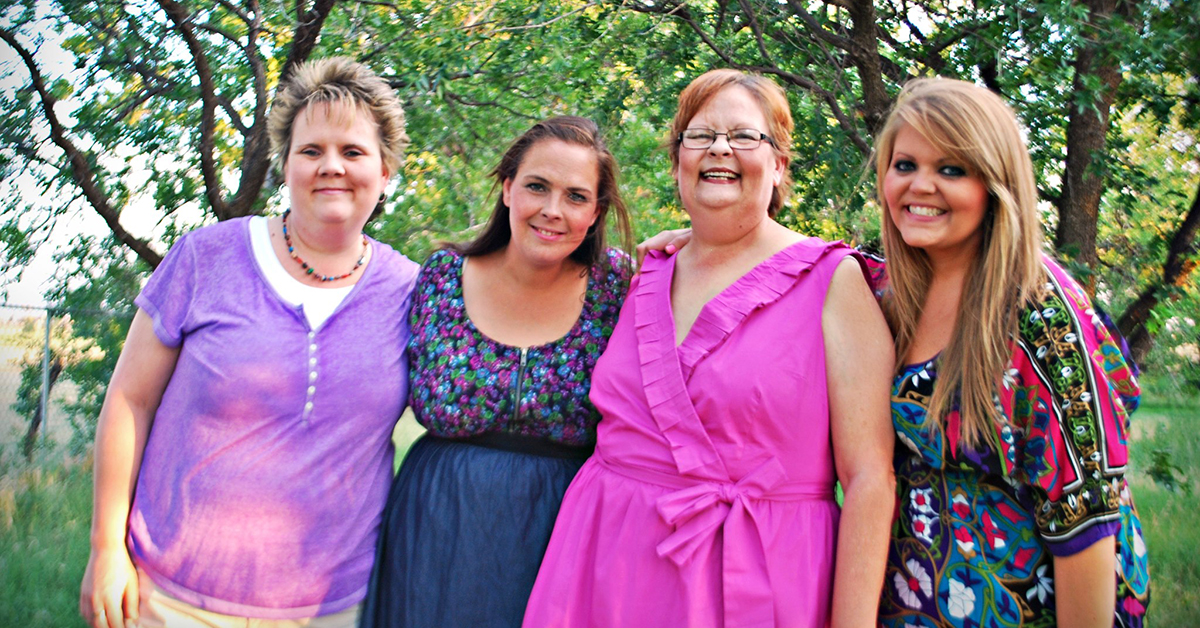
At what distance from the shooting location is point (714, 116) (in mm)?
2152

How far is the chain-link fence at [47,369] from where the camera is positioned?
5414mm

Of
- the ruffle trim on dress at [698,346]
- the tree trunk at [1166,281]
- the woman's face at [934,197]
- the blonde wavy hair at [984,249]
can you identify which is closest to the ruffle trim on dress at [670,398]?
the ruffle trim on dress at [698,346]

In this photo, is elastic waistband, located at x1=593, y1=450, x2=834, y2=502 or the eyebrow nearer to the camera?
elastic waistband, located at x1=593, y1=450, x2=834, y2=502

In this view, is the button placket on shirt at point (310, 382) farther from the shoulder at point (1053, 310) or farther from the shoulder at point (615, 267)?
the shoulder at point (1053, 310)

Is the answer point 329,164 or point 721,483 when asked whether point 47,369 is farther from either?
point 721,483

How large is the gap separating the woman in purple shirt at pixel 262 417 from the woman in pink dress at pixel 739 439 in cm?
61

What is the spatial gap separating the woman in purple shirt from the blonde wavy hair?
1431 mm

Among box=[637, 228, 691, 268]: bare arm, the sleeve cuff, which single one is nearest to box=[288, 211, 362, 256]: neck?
box=[637, 228, 691, 268]: bare arm

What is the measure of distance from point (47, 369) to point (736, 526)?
504 centimetres

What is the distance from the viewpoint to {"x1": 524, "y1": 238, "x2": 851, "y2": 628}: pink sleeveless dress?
1.90 meters

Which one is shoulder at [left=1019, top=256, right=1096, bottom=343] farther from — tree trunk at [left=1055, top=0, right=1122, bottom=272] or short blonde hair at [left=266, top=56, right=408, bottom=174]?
tree trunk at [left=1055, top=0, right=1122, bottom=272]

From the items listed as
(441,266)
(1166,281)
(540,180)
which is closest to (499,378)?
(441,266)

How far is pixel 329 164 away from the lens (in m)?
2.34

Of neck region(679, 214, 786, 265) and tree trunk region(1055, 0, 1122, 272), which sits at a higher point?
tree trunk region(1055, 0, 1122, 272)
